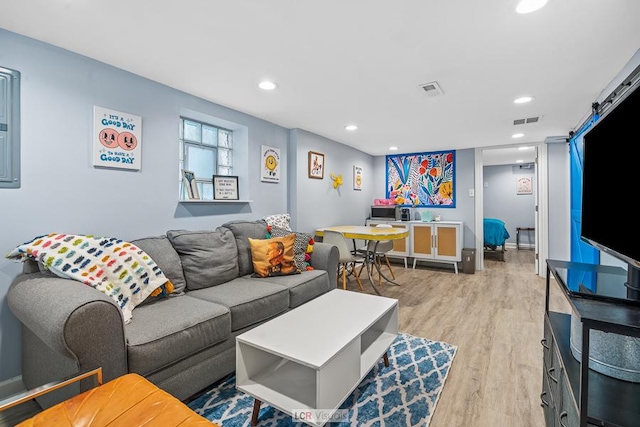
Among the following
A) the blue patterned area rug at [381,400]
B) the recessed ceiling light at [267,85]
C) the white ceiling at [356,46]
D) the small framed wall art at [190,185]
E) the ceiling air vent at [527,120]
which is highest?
the ceiling air vent at [527,120]

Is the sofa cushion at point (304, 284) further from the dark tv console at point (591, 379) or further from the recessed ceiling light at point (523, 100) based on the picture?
the recessed ceiling light at point (523, 100)

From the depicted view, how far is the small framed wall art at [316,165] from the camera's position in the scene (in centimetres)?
420

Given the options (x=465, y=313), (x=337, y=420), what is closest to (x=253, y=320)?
(x=337, y=420)

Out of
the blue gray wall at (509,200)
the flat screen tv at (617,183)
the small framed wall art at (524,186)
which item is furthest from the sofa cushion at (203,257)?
the small framed wall art at (524,186)

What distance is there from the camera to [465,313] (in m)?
3.14

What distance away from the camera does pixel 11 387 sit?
1.77m

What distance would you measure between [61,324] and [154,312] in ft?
1.99

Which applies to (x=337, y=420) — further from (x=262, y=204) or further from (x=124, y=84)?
(x=124, y=84)

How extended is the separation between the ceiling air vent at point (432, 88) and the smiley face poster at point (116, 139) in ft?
7.69

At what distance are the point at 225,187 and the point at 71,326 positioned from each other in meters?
2.10

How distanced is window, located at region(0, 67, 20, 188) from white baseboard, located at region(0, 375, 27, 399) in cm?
114

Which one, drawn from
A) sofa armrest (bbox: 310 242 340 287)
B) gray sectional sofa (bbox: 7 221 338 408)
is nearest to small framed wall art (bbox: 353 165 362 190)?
sofa armrest (bbox: 310 242 340 287)

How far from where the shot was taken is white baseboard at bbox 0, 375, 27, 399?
1.74 metres

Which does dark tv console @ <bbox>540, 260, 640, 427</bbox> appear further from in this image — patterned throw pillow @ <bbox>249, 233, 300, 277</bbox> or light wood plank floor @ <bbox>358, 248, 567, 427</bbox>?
patterned throw pillow @ <bbox>249, 233, 300, 277</bbox>
